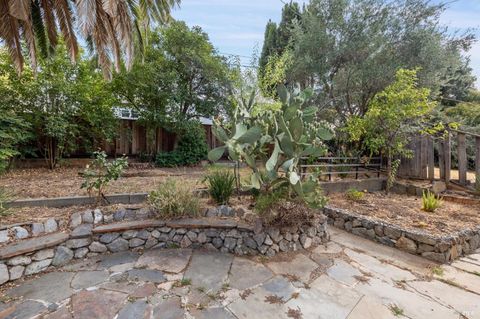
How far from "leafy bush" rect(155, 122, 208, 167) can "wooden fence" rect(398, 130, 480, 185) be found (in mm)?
5641

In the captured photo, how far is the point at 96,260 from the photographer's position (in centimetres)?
276

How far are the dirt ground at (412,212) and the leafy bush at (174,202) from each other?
272 centimetres

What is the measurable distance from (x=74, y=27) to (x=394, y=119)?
6.02 meters

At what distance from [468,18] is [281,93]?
5595 millimetres

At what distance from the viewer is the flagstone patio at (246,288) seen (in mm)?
1998

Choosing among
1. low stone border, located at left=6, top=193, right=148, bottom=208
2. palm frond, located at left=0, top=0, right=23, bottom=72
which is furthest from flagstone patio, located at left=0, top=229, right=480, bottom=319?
palm frond, located at left=0, top=0, right=23, bottom=72

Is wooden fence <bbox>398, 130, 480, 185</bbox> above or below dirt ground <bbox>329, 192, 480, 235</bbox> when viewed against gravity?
above

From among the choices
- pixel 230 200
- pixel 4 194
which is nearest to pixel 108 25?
pixel 4 194

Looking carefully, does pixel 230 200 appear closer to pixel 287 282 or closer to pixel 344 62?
pixel 287 282

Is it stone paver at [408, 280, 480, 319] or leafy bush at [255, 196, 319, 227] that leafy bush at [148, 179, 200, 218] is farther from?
stone paver at [408, 280, 480, 319]

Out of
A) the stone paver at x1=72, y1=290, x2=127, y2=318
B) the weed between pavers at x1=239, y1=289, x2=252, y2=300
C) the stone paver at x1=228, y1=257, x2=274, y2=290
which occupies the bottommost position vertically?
the weed between pavers at x1=239, y1=289, x2=252, y2=300

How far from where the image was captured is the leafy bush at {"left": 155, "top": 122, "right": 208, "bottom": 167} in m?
7.69

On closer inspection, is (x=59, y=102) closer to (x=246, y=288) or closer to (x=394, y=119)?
(x=246, y=288)

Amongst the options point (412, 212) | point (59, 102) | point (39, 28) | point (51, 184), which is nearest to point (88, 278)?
point (51, 184)
